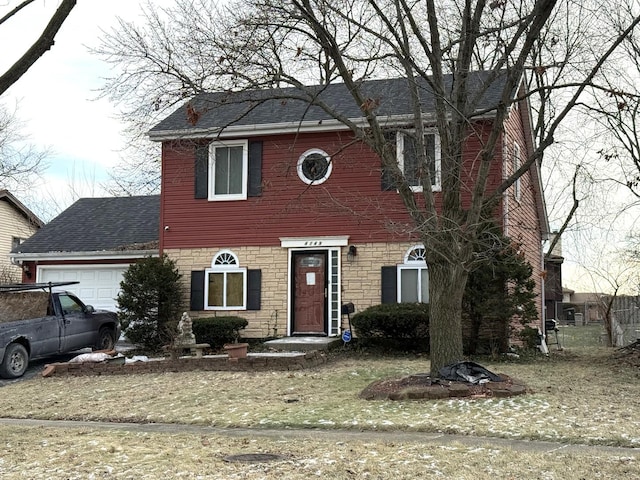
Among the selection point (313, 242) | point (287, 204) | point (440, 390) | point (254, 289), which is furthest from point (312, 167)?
point (440, 390)

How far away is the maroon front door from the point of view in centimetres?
1805

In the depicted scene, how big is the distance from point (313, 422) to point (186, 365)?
607 cm

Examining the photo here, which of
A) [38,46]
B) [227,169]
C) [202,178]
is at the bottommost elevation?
[38,46]

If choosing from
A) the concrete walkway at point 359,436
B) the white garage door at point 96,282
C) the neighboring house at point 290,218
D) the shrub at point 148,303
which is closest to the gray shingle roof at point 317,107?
the neighboring house at point 290,218

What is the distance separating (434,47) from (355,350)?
7.64 m

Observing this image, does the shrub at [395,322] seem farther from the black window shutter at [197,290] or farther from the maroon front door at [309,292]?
the black window shutter at [197,290]

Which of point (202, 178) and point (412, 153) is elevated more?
point (412, 153)

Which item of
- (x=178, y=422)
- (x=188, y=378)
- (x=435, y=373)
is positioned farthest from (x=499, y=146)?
(x=178, y=422)

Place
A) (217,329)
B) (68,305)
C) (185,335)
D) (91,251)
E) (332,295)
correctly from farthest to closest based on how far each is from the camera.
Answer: (91,251) < (332,295) < (217,329) < (68,305) < (185,335)

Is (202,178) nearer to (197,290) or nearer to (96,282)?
(197,290)

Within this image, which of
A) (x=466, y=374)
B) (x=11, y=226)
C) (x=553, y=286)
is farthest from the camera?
(x=553, y=286)

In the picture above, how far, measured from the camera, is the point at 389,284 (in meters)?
17.4

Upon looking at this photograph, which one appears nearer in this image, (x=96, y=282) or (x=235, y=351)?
(x=235, y=351)

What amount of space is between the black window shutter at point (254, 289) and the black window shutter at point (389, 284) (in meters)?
3.16
